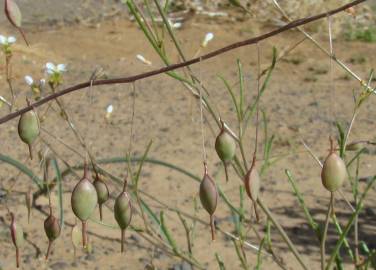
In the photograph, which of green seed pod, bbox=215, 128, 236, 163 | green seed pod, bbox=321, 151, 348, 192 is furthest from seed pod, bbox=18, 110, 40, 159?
green seed pod, bbox=321, 151, 348, 192

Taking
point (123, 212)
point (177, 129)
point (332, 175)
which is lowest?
point (177, 129)

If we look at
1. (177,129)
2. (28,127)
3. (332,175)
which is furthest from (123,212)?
(177,129)

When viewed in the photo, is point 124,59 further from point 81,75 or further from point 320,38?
point 320,38

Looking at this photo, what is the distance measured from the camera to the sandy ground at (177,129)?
3.39 m

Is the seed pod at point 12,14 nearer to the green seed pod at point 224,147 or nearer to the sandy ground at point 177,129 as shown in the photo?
the green seed pod at point 224,147

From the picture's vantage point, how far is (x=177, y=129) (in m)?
4.77

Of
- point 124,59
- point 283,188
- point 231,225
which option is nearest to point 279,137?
point 283,188

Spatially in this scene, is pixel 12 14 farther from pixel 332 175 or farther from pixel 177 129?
pixel 177 129

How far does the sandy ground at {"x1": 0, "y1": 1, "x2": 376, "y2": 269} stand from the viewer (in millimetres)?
3395

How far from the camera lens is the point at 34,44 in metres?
6.80

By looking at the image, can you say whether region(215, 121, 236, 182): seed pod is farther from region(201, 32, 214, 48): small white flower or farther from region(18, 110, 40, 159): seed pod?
region(201, 32, 214, 48): small white flower

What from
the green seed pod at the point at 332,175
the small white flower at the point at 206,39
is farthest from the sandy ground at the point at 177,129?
the green seed pod at the point at 332,175

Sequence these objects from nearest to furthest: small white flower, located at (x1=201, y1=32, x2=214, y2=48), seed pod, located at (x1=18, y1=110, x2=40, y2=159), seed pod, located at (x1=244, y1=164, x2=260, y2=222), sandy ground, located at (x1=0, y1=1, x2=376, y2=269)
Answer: seed pod, located at (x1=244, y1=164, x2=260, y2=222) < seed pod, located at (x1=18, y1=110, x2=40, y2=159) < small white flower, located at (x1=201, y1=32, x2=214, y2=48) < sandy ground, located at (x1=0, y1=1, x2=376, y2=269)

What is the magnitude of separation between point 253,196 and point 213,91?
419 cm
